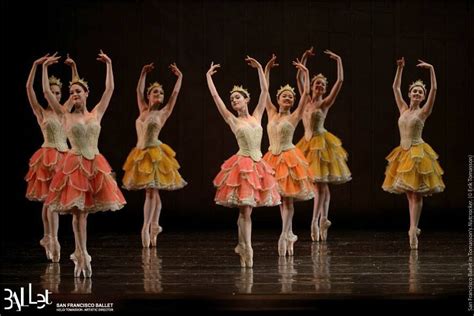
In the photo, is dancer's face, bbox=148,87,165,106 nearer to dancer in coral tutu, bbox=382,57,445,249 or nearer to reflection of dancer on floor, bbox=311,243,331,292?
reflection of dancer on floor, bbox=311,243,331,292

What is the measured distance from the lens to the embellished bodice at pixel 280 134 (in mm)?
7699

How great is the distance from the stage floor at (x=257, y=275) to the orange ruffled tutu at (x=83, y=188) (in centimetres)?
54

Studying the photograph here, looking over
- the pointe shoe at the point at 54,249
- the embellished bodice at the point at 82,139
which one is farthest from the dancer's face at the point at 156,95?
the embellished bodice at the point at 82,139

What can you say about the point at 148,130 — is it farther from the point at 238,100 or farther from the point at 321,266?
the point at 321,266

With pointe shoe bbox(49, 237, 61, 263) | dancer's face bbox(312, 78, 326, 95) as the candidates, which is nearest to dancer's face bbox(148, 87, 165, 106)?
dancer's face bbox(312, 78, 326, 95)

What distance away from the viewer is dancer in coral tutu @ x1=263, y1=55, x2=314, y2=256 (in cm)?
763

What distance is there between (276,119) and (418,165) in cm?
137

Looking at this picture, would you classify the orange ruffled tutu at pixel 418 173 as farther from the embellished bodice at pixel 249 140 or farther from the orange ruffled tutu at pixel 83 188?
the orange ruffled tutu at pixel 83 188

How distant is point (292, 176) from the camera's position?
7.64m

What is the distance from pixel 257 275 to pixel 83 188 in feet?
4.71

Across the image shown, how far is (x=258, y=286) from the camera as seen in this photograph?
621cm

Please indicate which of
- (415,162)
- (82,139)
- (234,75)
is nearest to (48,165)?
(82,139)

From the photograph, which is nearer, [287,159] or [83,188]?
[83,188]

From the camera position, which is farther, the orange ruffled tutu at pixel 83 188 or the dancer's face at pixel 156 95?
the dancer's face at pixel 156 95
